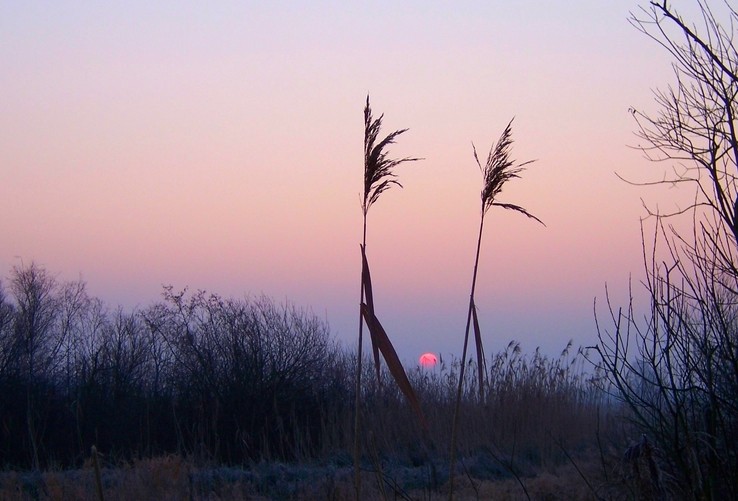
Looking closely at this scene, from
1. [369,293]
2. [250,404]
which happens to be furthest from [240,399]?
[369,293]

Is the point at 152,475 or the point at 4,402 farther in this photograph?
the point at 4,402

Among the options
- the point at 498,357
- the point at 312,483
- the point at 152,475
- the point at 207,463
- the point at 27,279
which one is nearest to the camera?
the point at 152,475

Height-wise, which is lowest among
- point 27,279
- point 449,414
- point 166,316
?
point 449,414

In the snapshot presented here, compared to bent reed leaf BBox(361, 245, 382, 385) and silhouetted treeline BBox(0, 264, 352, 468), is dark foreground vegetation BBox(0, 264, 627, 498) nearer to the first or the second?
silhouetted treeline BBox(0, 264, 352, 468)

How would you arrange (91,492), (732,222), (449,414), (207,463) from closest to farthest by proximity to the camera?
1. (732,222)
2. (91,492)
3. (207,463)
4. (449,414)

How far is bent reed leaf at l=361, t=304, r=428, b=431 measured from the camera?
327 centimetres

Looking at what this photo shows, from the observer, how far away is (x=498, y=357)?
17016mm

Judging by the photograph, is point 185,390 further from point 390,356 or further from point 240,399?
point 390,356

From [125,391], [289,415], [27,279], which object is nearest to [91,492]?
[289,415]

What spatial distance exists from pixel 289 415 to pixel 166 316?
4.47m

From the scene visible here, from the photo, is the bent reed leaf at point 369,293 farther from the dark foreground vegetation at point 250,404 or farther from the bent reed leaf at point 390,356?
the dark foreground vegetation at point 250,404

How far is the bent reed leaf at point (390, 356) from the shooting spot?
3271 mm

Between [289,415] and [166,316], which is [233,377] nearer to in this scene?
[289,415]

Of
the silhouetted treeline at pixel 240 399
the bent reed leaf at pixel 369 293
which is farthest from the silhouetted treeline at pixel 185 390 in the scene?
the bent reed leaf at pixel 369 293
